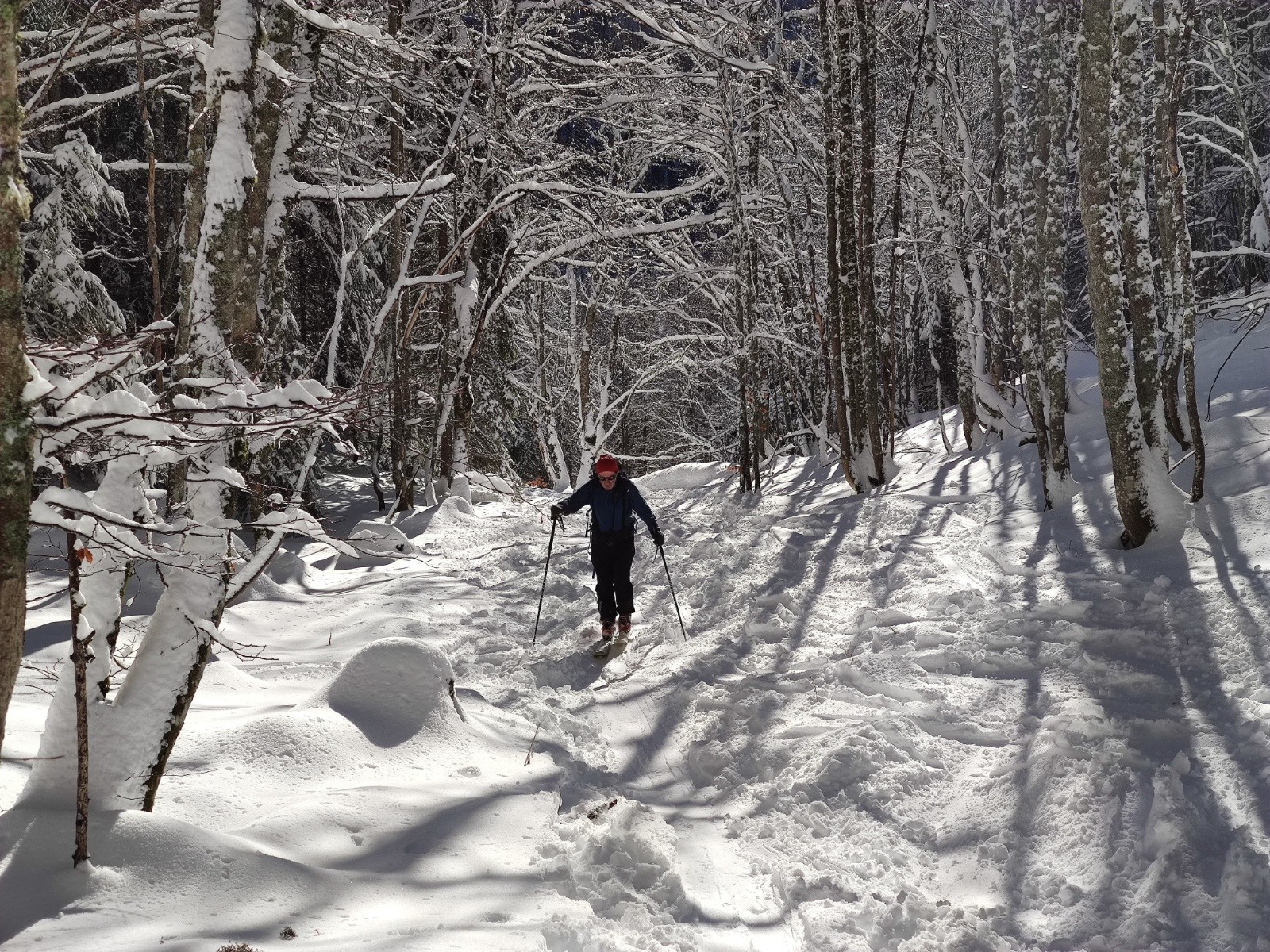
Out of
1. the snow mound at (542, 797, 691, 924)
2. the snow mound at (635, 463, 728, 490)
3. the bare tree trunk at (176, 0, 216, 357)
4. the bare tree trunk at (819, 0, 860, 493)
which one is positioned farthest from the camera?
the snow mound at (635, 463, 728, 490)

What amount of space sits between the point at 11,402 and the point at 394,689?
3.27 metres

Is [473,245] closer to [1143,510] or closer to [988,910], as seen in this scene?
[1143,510]

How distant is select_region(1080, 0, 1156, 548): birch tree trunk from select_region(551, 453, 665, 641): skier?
4.22m

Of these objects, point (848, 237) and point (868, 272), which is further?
point (868, 272)

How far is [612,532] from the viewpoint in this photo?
8273mm

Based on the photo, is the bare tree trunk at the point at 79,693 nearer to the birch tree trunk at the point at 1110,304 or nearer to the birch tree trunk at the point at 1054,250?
the birch tree trunk at the point at 1110,304

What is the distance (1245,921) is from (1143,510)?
520 cm

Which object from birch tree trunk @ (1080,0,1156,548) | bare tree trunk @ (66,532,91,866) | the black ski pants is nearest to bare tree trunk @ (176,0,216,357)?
bare tree trunk @ (66,532,91,866)

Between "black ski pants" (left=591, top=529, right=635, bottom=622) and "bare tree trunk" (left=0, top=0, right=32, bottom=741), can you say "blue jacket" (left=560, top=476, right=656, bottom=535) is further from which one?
"bare tree trunk" (left=0, top=0, right=32, bottom=741)

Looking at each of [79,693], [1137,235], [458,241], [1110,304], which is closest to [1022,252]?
[1137,235]

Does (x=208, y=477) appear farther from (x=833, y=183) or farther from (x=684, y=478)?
(x=684, y=478)

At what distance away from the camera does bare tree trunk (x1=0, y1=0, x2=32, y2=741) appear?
2.41 metres

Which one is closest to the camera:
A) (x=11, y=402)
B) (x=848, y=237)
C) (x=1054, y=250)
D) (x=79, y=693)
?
(x=11, y=402)

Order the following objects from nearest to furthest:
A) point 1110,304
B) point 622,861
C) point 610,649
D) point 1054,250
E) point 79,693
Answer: point 79,693, point 622,861, point 610,649, point 1110,304, point 1054,250
